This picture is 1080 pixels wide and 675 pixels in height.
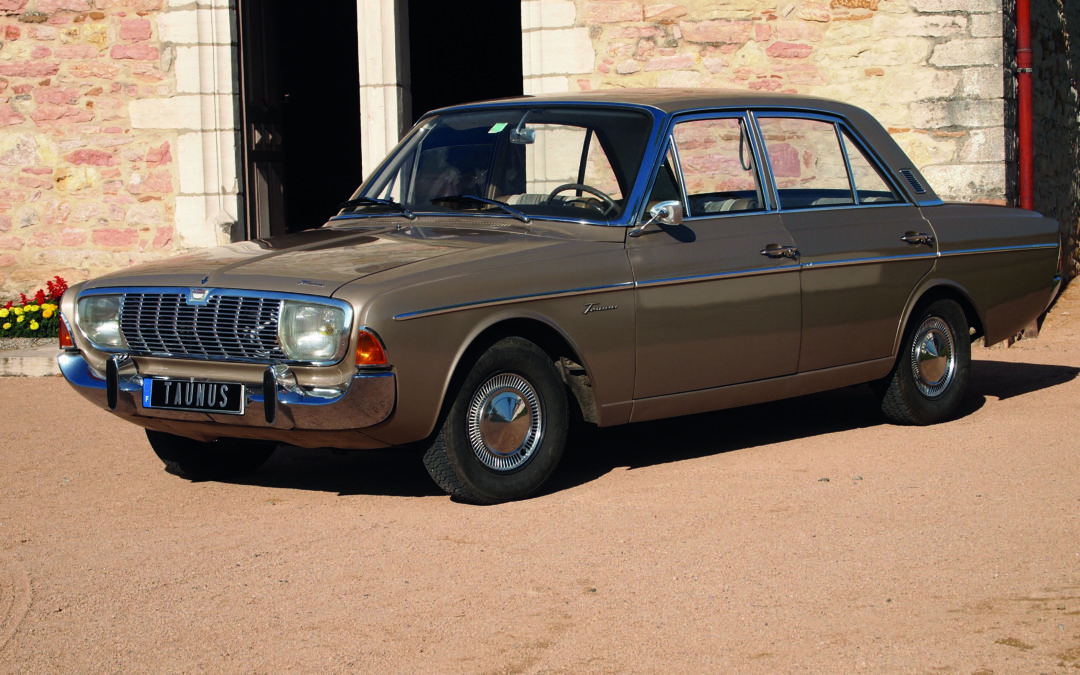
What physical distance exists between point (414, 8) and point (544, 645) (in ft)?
51.8

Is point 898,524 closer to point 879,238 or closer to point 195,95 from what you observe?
point 879,238

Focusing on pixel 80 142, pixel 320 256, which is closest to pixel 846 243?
pixel 320 256

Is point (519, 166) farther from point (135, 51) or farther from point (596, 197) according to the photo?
point (135, 51)

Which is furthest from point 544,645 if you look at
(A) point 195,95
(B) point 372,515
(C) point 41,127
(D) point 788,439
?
(C) point 41,127

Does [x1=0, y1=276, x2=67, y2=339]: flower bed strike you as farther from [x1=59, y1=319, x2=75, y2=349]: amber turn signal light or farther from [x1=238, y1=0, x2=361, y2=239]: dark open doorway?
[x1=238, y1=0, x2=361, y2=239]: dark open doorway

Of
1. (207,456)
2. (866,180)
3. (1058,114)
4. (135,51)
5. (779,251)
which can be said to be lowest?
(207,456)

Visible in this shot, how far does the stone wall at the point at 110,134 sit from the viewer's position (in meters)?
11.2

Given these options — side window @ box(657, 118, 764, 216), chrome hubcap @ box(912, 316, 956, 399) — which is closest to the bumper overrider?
side window @ box(657, 118, 764, 216)

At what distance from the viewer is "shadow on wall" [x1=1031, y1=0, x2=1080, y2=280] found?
11297 millimetres

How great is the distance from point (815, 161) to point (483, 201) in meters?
2.11

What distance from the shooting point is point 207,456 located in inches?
239

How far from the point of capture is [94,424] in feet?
25.1

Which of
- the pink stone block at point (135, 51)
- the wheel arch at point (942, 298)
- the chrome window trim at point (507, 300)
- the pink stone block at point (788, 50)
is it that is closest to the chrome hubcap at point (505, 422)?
the chrome window trim at point (507, 300)

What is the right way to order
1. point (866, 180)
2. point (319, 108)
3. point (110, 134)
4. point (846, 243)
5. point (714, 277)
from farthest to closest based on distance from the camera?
point (319, 108) < point (110, 134) < point (866, 180) < point (846, 243) < point (714, 277)
